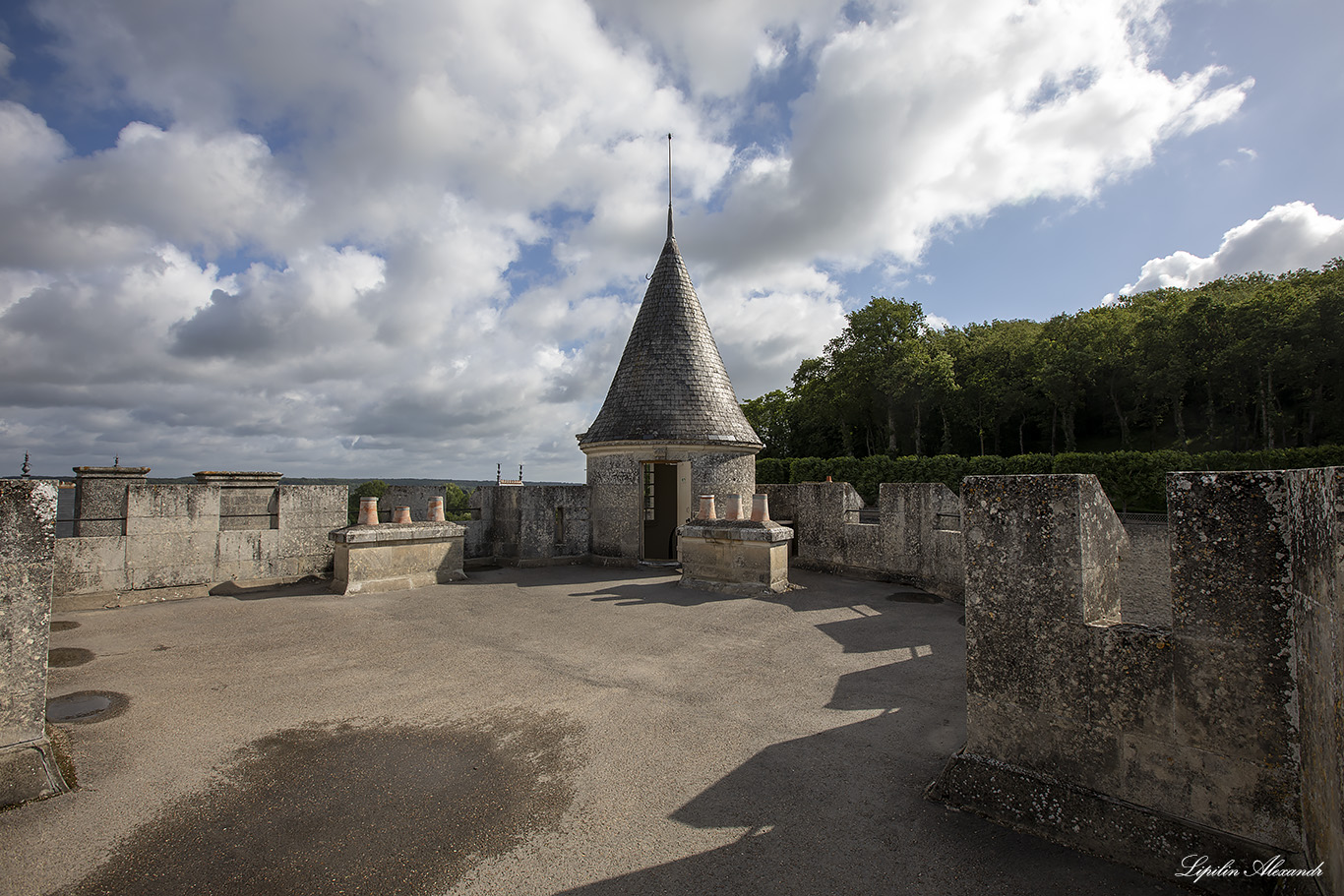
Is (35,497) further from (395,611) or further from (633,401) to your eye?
(633,401)

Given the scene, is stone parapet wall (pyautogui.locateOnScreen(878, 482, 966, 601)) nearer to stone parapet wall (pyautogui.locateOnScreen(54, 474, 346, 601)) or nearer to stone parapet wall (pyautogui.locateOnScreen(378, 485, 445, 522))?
stone parapet wall (pyautogui.locateOnScreen(378, 485, 445, 522))

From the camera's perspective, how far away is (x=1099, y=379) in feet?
120

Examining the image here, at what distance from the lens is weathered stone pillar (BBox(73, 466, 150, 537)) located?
28.1ft

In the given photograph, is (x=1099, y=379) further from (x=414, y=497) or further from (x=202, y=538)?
(x=202, y=538)

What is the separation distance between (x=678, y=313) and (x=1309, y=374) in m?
31.4

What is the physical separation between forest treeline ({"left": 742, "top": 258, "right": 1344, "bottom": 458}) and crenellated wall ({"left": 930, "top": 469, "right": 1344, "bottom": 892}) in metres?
33.8

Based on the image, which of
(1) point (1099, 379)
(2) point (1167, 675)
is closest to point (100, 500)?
(2) point (1167, 675)

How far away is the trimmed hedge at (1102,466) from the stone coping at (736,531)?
6.10 m

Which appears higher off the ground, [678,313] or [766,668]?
[678,313]

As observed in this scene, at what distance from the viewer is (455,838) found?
297cm

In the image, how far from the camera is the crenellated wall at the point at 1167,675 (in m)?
2.22

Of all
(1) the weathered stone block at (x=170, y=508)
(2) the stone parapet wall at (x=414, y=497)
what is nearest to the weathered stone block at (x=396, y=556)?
(2) the stone parapet wall at (x=414, y=497)

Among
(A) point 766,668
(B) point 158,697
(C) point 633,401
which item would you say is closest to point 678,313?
(C) point 633,401

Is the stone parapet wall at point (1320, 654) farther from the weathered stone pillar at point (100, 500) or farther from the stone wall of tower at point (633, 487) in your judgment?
the weathered stone pillar at point (100, 500)
